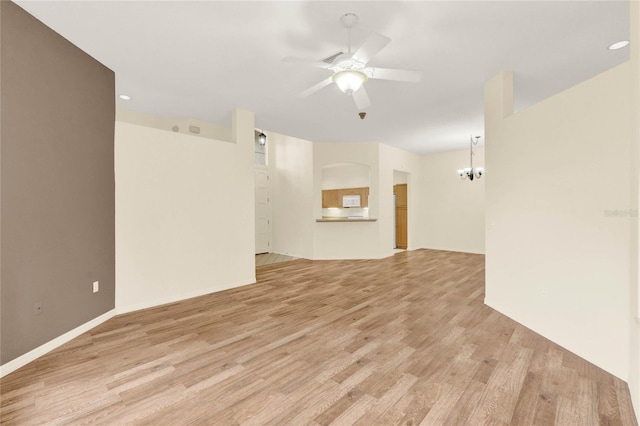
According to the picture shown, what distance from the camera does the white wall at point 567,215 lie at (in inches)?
90.0

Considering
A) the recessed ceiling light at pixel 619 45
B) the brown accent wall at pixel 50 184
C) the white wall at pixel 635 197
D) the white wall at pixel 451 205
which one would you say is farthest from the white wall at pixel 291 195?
the white wall at pixel 635 197

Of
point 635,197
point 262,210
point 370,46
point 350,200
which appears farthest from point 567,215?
point 262,210

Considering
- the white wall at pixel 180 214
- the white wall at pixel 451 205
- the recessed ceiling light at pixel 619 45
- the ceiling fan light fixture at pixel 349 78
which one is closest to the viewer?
the ceiling fan light fixture at pixel 349 78

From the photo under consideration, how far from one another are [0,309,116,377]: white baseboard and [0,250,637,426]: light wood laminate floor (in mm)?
76

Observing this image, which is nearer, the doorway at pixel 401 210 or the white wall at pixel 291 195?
the white wall at pixel 291 195

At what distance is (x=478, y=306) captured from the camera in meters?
3.85

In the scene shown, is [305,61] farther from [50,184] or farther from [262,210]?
[262,210]

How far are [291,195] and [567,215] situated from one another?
6.25 meters

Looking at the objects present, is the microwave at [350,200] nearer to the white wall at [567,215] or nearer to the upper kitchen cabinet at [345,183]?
the upper kitchen cabinet at [345,183]

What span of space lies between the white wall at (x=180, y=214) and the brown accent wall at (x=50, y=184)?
206mm

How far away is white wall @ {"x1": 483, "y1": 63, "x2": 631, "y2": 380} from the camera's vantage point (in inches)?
90.0

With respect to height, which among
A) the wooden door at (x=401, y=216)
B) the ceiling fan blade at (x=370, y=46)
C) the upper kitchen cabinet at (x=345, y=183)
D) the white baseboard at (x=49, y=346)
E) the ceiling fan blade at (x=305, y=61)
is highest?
the ceiling fan blade at (x=370, y=46)

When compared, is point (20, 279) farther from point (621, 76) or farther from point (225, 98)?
point (621, 76)

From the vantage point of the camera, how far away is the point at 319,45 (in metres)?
2.97
